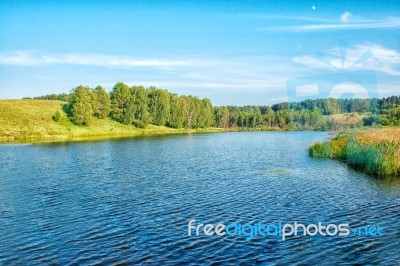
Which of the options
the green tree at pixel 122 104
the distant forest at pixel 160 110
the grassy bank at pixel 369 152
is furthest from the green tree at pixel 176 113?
the grassy bank at pixel 369 152

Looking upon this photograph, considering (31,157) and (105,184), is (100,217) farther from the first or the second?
(31,157)

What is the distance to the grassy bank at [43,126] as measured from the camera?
302 feet

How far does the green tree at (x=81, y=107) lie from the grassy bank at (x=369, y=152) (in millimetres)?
80534

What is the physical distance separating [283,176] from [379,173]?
7.82 meters

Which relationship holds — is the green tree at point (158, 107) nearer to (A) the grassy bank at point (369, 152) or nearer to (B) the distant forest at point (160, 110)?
(B) the distant forest at point (160, 110)

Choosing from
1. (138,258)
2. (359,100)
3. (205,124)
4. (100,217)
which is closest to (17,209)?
A: (100,217)

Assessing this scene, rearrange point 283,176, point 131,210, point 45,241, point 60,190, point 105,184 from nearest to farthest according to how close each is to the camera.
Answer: point 45,241
point 131,210
point 60,190
point 105,184
point 283,176

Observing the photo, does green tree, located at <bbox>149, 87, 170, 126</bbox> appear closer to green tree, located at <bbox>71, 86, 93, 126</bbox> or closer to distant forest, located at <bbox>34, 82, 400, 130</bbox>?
distant forest, located at <bbox>34, 82, 400, 130</bbox>

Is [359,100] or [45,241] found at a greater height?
[359,100]

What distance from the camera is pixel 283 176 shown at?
1292 inches

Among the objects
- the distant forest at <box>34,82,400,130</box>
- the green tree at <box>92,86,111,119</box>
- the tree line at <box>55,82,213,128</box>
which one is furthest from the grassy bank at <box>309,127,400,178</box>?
the green tree at <box>92,86,111,119</box>

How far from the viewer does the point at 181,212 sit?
2077 centimetres

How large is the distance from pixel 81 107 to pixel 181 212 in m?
98.0

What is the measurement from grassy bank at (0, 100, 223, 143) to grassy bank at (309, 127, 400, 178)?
65356 millimetres
